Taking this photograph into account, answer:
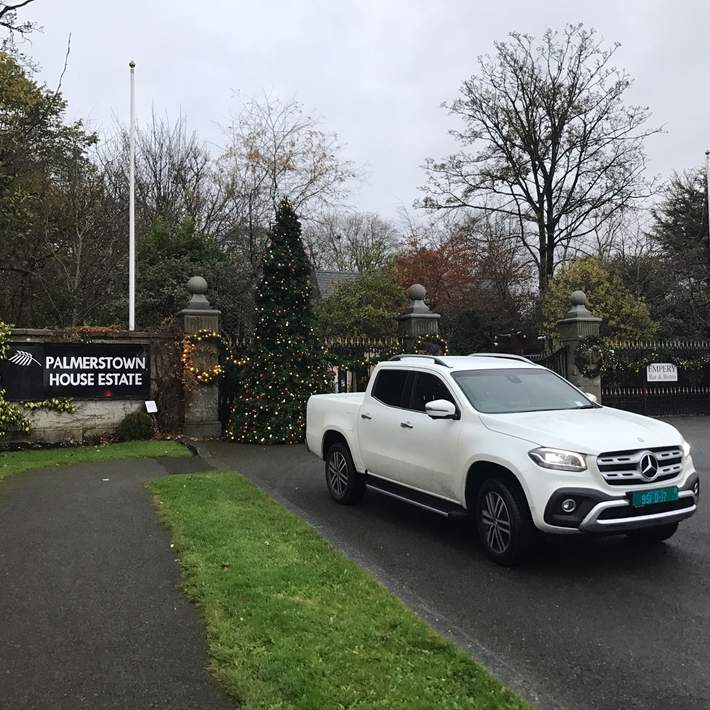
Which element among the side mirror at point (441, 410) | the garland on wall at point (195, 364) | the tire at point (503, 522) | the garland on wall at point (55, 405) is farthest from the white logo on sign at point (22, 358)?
the tire at point (503, 522)

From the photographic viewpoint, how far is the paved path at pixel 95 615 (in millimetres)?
3408

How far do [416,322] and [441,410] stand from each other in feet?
33.8

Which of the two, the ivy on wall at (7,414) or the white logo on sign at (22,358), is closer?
the ivy on wall at (7,414)

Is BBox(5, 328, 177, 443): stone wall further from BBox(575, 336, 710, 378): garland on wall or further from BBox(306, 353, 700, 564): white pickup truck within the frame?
BBox(575, 336, 710, 378): garland on wall

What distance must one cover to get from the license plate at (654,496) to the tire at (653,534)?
0.76m

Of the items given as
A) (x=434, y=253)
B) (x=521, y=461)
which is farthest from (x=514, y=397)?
(x=434, y=253)

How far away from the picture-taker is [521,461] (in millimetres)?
5305

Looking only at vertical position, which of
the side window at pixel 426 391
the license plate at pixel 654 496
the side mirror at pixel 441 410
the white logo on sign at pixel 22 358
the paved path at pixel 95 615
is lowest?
the paved path at pixel 95 615

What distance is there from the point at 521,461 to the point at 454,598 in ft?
3.97

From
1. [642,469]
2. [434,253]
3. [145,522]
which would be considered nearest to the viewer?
[642,469]

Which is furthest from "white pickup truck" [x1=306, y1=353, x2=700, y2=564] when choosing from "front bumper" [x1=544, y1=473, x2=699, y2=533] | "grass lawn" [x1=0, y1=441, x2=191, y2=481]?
"grass lawn" [x1=0, y1=441, x2=191, y2=481]

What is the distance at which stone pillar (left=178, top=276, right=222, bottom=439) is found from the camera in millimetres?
14344

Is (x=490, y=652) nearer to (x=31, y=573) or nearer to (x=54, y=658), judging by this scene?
(x=54, y=658)

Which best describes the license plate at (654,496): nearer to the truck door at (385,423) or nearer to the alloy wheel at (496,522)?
the alloy wheel at (496,522)
